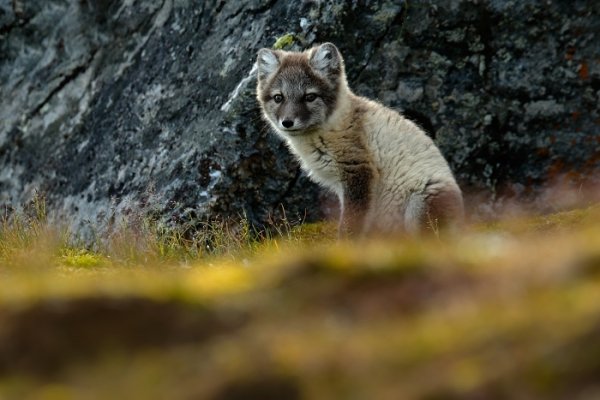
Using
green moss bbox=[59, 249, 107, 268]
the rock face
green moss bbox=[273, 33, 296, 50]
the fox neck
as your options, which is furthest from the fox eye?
green moss bbox=[59, 249, 107, 268]

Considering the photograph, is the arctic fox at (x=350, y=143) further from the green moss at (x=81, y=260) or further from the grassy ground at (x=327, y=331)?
the grassy ground at (x=327, y=331)

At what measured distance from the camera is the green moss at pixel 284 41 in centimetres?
1005

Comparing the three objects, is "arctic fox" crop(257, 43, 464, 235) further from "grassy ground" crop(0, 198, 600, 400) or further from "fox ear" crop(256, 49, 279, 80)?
"grassy ground" crop(0, 198, 600, 400)

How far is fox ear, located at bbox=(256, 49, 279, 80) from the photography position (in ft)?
30.9

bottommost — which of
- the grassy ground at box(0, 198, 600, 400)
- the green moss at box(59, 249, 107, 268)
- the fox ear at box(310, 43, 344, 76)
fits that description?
the green moss at box(59, 249, 107, 268)

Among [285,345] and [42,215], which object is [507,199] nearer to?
[42,215]

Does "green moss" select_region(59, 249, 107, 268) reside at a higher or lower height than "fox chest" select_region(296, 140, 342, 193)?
lower

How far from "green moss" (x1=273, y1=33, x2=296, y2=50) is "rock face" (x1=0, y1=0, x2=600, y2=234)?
5 cm

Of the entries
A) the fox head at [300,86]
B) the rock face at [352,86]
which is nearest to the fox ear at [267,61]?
the fox head at [300,86]

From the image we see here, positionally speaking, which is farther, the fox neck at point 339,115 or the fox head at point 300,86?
the fox neck at point 339,115

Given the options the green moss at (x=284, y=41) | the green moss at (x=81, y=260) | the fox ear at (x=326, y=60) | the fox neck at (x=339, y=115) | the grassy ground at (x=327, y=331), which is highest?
the green moss at (x=284, y=41)

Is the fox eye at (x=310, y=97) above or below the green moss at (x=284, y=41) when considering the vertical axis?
below

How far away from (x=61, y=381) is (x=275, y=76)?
22.3 ft

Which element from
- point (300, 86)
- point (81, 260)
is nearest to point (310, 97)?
point (300, 86)
